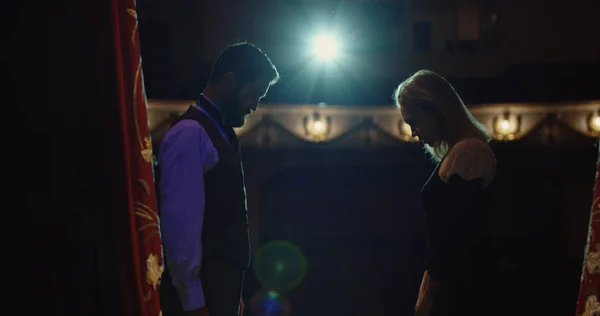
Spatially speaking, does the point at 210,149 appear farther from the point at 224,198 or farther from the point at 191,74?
the point at 191,74

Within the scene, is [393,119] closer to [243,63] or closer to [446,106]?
[446,106]

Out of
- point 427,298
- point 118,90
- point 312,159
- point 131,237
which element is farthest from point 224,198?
point 312,159

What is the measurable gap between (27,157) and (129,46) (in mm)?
434

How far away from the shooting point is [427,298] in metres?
1.93

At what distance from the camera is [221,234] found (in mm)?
1708

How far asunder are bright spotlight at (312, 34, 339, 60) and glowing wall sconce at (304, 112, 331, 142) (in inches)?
58.2

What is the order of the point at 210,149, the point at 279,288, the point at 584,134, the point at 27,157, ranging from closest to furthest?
the point at 27,157, the point at 210,149, the point at 279,288, the point at 584,134

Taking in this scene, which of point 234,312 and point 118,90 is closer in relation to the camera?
point 118,90

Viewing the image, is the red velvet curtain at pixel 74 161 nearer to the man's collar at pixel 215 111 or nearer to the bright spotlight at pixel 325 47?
the man's collar at pixel 215 111

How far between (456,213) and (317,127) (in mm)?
7588

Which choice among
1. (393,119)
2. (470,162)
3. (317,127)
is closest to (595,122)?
(393,119)

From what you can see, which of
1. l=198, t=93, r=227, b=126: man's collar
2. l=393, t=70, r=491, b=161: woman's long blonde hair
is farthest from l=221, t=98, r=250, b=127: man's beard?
l=393, t=70, r=491, b=161: woman's long blonde hair

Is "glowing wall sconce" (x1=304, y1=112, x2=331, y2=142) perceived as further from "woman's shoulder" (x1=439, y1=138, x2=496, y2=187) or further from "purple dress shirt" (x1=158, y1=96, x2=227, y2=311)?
"purple dress shirt" (x1=158, y1=96, x2=227, y2=311)

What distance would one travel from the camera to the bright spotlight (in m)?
10.0
